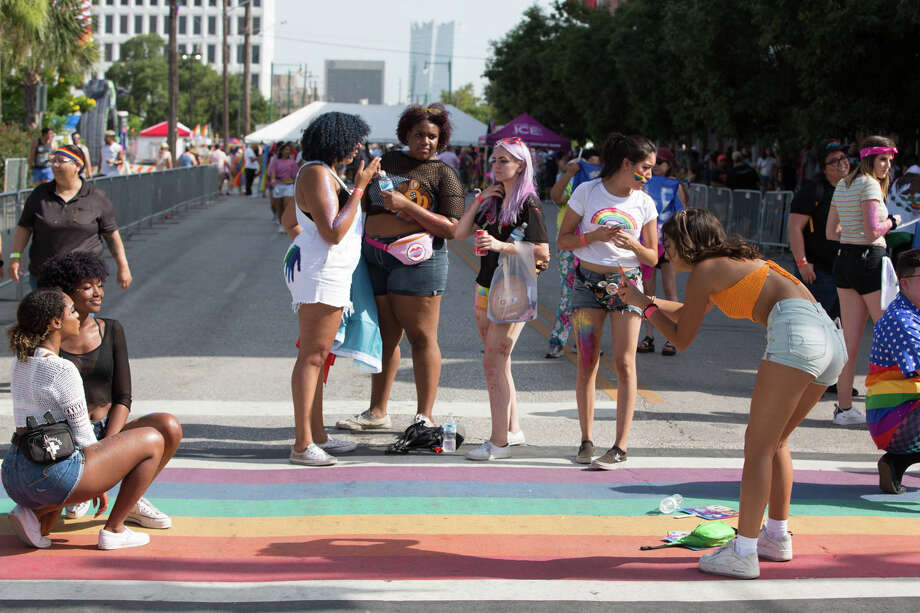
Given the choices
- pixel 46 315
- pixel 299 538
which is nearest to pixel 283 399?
pixel 299 538

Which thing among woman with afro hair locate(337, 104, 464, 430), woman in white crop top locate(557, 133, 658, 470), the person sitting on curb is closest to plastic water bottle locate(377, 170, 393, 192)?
woman with afro hair locate(337, 104, 464, 430)

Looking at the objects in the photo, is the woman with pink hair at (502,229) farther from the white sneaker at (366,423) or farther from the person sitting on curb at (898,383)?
the person sitting on curb at (898,383)

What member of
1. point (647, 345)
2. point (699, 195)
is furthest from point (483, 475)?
point (699, 195)

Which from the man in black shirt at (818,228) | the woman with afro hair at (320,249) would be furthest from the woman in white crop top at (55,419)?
the man in black shirt at (818,228)

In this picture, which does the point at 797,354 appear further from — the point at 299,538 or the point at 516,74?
the point at 516,74

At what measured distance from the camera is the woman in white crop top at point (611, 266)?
253 inches

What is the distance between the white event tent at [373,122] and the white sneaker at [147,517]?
95.3 feet

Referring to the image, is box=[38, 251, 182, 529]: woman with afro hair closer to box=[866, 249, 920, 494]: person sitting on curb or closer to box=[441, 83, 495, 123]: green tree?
box=[866, 249, 920, 494]: person sitting on curb

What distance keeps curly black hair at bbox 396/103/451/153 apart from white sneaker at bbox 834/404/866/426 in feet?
11.0

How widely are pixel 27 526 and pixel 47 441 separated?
1.51 ft

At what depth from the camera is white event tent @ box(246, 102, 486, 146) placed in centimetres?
3438

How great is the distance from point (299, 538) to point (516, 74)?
49.9m

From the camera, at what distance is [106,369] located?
5.22m

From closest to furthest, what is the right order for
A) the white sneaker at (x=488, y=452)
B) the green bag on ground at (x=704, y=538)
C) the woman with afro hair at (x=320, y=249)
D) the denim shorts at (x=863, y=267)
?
1. the green bag on ground at (x=704, y=538)
2. the woman with afro hair at (x=320, y=249)
3. the white sneaker at (x=488, y=452)
4. the denim shorts at (x=863, y=267)
